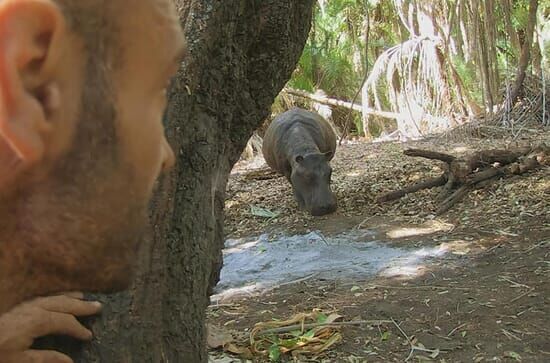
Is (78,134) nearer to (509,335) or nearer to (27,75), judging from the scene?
(27,75)

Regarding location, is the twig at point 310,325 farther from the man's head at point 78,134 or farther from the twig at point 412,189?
the man's head at point 78,134

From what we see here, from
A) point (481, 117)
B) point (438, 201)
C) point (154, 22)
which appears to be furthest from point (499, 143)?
point (154, 22)

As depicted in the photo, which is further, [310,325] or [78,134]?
[310,325]

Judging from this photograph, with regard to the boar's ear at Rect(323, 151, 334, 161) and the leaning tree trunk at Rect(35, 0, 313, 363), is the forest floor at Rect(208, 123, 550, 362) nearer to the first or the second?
the boar's ear at Rect(323, 151, 334, 161)

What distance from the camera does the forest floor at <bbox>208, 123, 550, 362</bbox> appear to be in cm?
350

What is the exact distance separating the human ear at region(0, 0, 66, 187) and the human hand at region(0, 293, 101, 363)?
21.7 inches

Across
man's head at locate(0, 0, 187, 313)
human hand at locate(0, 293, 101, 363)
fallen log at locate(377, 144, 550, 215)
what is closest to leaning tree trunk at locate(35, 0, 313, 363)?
human hand at locate(0, 293, 101, 363)

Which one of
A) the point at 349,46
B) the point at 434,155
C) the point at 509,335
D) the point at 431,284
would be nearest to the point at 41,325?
the point at 509,335

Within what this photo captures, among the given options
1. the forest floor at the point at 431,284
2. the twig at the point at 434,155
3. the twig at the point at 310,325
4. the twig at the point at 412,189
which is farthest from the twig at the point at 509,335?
the twig at the point at 412,189

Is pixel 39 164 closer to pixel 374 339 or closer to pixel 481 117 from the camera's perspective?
pixel 374 339

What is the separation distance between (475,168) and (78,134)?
5.64 m

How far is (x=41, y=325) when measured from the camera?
1.45 meters

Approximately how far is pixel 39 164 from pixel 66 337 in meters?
0.91

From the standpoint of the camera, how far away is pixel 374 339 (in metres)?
3.61
